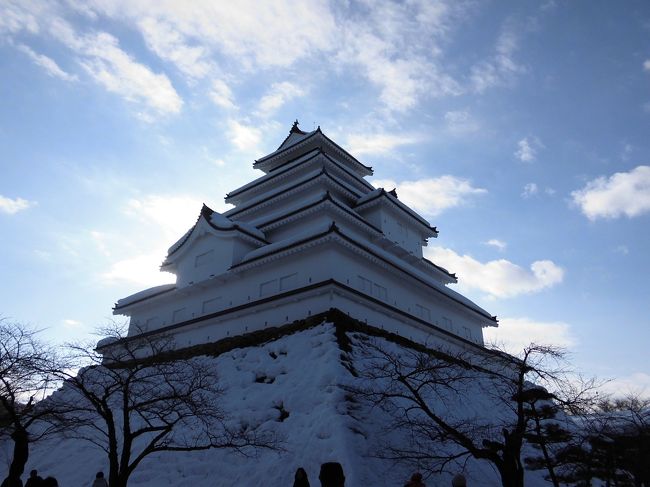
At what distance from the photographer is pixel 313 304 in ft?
78.9

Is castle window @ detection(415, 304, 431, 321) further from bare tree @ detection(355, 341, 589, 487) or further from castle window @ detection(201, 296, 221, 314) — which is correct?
castle window @ detection(201, 296, 221, 314)

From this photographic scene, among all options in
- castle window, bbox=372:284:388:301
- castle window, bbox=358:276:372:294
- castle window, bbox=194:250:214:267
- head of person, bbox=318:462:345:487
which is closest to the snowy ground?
head of person, bbox=318:462:345:487

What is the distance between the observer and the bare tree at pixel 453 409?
11914 millimetres

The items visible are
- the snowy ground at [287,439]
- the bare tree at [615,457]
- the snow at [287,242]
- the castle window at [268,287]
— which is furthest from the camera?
the castle window at [268,287]

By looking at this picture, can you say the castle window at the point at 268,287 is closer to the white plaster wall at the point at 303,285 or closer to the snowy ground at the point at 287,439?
the white plaster wall at the point at 303,285

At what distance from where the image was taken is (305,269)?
2625cm

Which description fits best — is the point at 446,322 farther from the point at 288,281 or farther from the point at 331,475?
the point at 331,475

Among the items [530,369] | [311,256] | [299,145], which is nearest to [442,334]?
[311,256]

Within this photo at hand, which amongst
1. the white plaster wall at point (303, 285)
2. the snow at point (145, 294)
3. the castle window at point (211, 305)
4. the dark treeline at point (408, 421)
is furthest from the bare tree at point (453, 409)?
the snow at point (145, 294)

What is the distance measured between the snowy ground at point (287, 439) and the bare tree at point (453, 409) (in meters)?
0.85

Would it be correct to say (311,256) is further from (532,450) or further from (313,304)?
(532,450)

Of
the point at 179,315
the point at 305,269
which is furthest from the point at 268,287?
the point at 179,315

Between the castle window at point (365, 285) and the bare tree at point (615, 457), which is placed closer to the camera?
the bare tree at point (615, 457)

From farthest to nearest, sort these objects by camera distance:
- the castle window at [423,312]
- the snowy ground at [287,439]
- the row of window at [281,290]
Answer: the castle window at [423,312] → the row of window at [281,290] → the snowy ground at [287,439]
